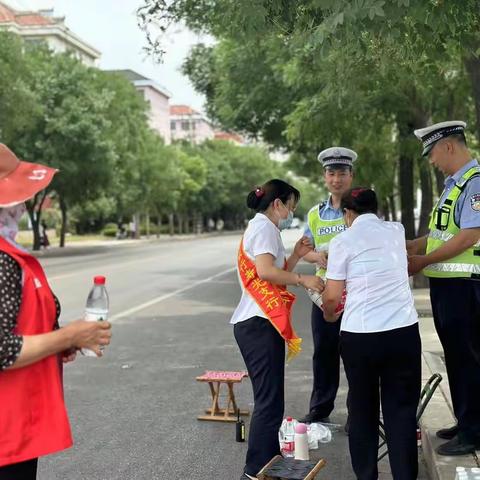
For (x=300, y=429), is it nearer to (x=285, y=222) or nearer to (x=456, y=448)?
(x=456, y=448)

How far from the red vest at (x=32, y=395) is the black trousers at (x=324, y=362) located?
9.99ft

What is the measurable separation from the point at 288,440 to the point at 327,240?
1422mm

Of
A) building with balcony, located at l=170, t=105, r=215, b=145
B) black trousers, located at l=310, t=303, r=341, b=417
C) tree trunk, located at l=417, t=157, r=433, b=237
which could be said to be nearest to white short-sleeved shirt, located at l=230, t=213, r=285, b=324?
black trousers, located at l=310, t=303, r=341, b=417

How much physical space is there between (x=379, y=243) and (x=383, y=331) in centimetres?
Answer: 45

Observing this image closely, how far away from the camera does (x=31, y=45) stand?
116ft

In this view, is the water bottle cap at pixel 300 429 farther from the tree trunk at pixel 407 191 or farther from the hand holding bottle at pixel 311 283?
the tree trunk at pixel 407 191

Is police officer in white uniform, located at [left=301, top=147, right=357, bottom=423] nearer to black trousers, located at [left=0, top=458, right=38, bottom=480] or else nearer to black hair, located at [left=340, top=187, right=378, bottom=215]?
black hair, located at [left=340, top=187, right=378, bottom=215]

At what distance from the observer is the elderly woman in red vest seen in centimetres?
224

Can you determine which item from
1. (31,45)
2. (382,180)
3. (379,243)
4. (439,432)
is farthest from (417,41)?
(31,45)

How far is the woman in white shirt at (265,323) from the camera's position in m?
3.95

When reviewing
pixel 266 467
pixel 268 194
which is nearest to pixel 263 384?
pixel 266 467

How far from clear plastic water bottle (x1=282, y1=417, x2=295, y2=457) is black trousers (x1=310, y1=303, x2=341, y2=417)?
0.67 meters

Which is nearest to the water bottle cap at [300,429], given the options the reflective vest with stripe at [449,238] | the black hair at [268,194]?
the reflective vest with stripe at [449,238]

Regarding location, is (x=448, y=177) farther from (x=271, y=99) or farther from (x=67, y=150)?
(x=67, y=150)
